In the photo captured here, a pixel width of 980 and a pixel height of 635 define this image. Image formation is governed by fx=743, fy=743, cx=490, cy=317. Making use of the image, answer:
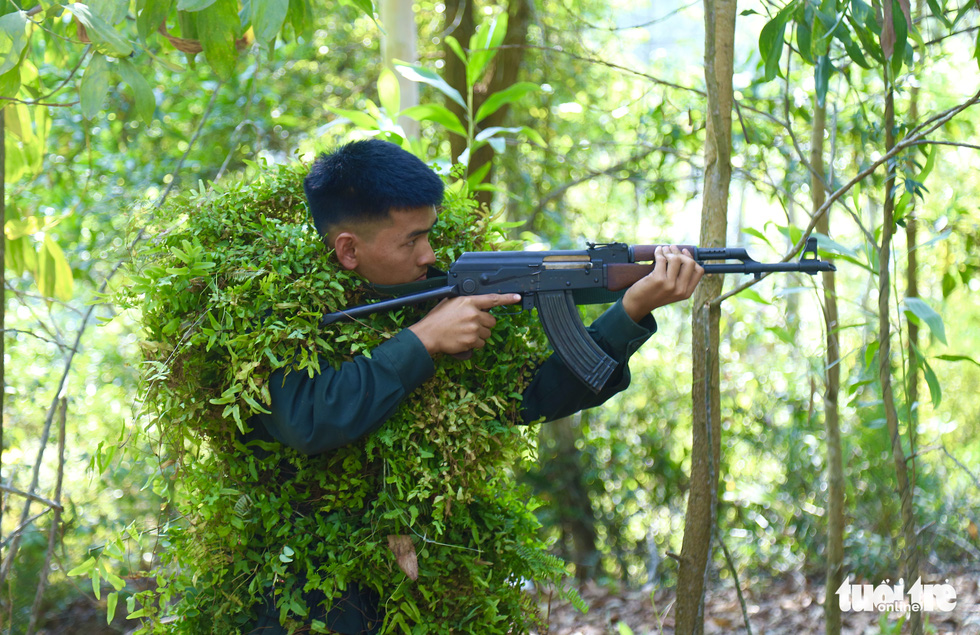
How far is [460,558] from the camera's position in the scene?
1.74m

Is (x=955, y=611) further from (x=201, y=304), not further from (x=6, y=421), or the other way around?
(x=6, y=421)

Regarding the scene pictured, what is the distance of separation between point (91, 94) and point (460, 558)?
1376mm

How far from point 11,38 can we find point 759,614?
383cm

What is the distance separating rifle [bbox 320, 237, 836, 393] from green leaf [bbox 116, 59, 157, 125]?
2.40ft

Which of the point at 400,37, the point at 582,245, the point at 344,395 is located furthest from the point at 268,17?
the point at 582,245

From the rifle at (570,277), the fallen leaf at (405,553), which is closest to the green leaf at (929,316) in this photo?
the rifle at (570,277)

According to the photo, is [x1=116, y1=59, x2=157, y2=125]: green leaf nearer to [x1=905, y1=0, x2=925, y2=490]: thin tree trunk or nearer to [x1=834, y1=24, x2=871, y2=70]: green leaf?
[x1=834, y1=24, x2=871, y2=70]: green leaf

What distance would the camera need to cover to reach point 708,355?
2.01 m

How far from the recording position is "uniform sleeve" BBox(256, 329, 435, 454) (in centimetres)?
160

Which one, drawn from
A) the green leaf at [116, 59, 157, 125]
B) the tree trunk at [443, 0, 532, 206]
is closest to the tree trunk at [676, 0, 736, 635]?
the green leaf at [116, 59, 157, 125]

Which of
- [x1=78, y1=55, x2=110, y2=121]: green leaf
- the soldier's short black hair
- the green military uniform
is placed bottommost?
the green military uniform

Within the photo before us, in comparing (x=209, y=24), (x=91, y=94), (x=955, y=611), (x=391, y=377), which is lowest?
(x=955, y=611)

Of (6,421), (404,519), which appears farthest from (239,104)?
(404,519)

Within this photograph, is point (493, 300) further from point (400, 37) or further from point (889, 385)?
point (400, 37)
